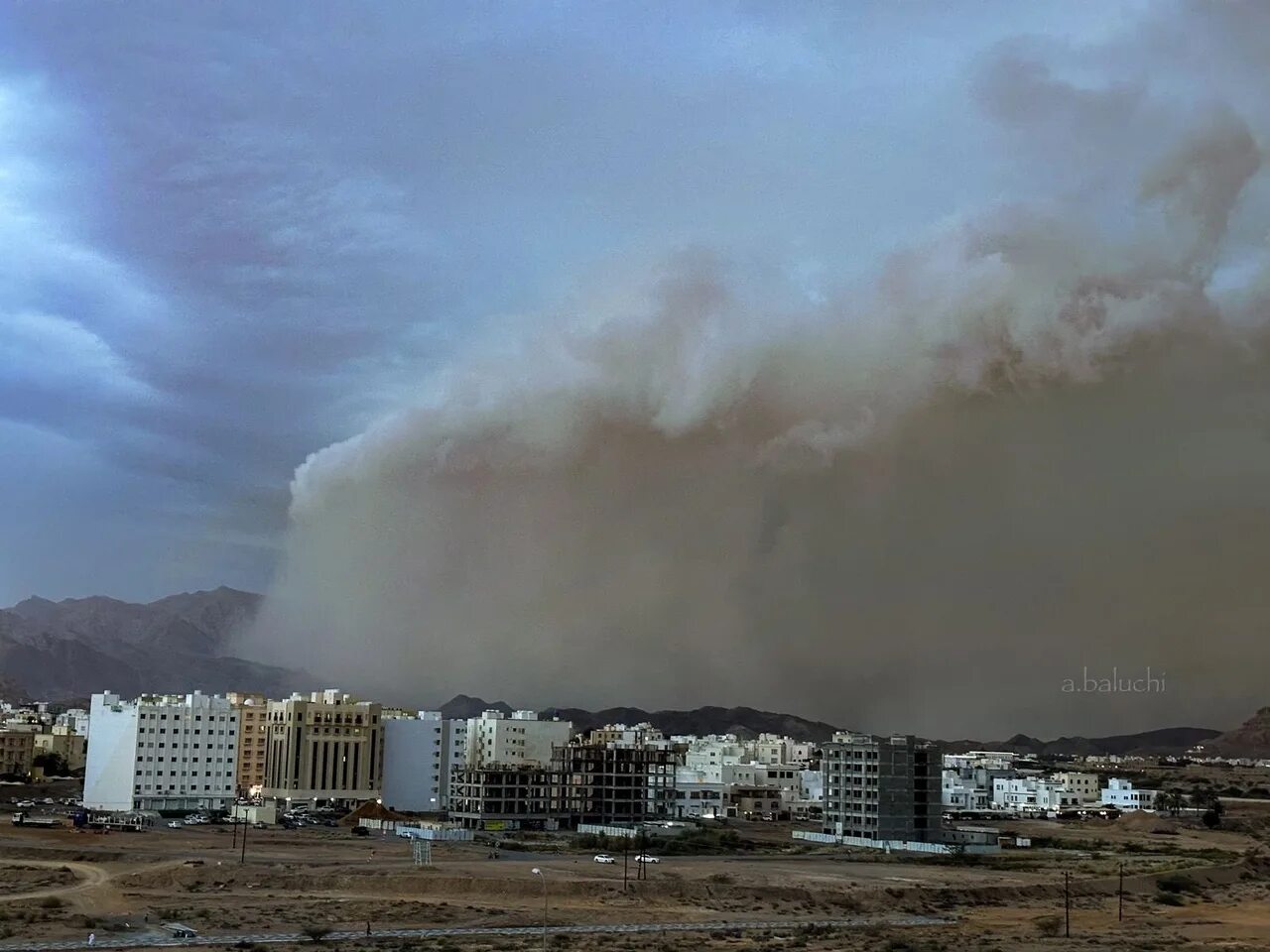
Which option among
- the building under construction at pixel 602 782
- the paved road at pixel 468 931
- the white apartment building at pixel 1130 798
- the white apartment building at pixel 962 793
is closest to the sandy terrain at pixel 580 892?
the paved road at pixel 468 931

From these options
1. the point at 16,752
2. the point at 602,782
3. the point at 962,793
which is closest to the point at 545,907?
the point at 602,782

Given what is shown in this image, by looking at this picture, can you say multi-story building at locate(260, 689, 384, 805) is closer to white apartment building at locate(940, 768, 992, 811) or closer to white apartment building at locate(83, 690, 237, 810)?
white apartment building at locate(83, 690, 237, 810)

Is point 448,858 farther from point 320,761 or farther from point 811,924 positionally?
point 320,761

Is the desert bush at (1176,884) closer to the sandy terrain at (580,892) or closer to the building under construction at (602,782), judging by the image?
the sandy terrain at (580,892)

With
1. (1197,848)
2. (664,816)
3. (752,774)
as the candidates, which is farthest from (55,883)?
(752,774)

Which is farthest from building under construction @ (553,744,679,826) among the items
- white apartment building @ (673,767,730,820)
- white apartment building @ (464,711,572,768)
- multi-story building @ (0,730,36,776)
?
multi-story building @ (0,730,36,776)

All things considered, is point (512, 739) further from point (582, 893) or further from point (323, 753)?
point (582, 893)
